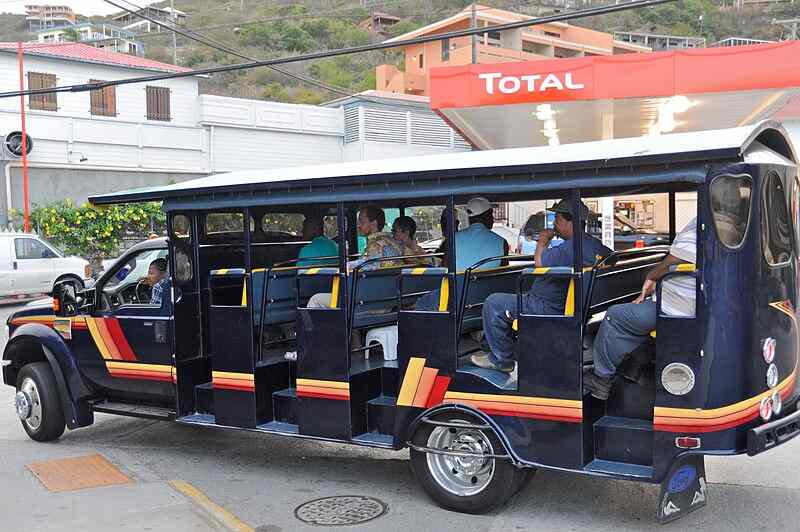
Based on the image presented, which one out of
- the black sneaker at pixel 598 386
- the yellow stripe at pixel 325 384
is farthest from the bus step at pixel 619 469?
the yellow stripe at pixel 325 384

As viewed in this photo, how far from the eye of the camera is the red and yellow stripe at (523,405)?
513cm

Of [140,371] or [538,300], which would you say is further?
[140,371]

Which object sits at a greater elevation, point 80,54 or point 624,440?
point 80,54

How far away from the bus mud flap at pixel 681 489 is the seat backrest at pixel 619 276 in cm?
109

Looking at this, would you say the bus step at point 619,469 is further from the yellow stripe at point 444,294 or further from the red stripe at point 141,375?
the red stripe at point 141,375

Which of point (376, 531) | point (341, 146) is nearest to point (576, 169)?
point (376, 531)

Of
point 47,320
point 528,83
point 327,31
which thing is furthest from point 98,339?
point 327,31

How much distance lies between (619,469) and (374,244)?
111 inches

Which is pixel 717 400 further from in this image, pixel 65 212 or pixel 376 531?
pixel 65 212

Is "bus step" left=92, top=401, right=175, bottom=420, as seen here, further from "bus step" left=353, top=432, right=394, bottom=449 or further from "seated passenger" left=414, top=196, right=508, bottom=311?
"seated passenger" left=414, top=196, right=508, bottom=311

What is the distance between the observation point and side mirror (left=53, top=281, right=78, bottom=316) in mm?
7680

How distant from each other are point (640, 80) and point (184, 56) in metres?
71.5

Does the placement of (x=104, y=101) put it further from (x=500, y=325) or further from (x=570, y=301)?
(x=570, y=301)

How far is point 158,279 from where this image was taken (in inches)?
286
